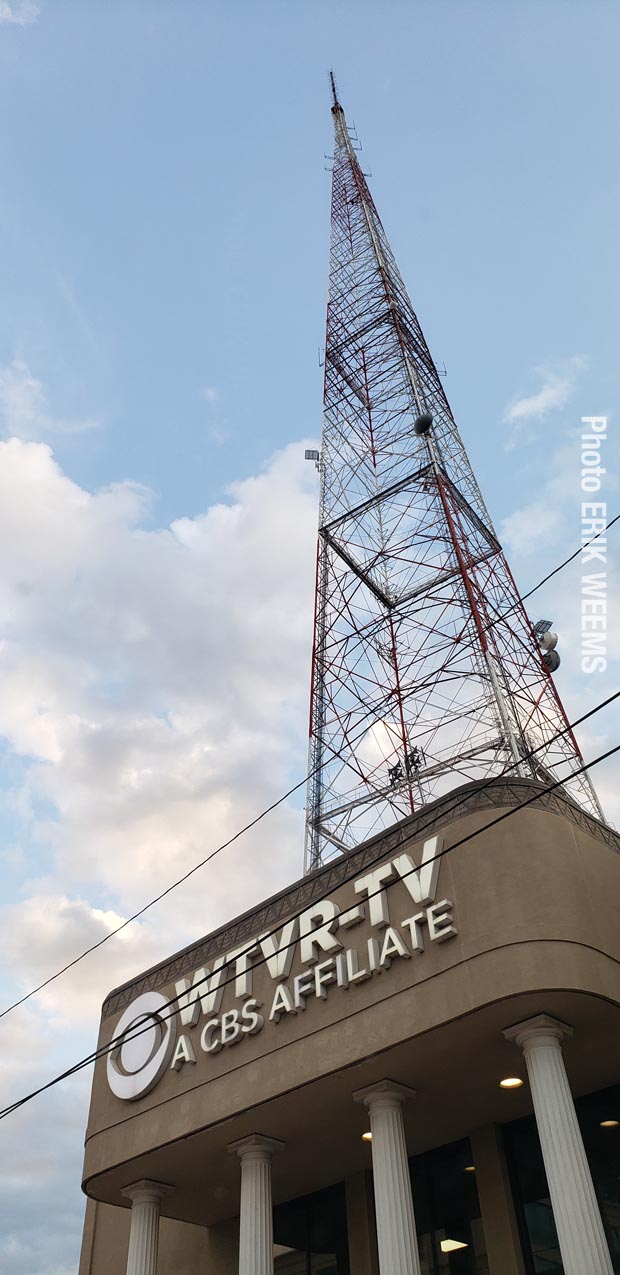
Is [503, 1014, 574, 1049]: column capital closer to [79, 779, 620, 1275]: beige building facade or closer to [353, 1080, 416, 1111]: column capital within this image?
[79, 779, 620, 1275]: beige building facade

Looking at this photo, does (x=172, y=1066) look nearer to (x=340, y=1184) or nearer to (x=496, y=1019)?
(x=340, y=1184)

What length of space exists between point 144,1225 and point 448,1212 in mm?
7248

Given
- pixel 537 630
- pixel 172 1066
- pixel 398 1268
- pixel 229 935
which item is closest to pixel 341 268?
pixel 537 630

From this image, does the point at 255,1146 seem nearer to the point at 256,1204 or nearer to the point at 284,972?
the point at 256,1204

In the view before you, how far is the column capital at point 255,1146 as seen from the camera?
22953 millimetres

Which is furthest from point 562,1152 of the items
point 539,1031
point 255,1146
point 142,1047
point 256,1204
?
point 142,1047

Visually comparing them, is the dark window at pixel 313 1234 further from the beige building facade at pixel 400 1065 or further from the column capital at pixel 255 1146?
the column capital at pixel 255 1146

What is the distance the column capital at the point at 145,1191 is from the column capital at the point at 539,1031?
11133mm

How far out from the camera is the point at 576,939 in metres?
18.6

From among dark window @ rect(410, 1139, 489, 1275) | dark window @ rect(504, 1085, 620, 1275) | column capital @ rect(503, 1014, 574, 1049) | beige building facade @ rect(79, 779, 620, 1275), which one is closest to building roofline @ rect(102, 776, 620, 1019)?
beige building facade @ rect(79, 779, 620, 1275)

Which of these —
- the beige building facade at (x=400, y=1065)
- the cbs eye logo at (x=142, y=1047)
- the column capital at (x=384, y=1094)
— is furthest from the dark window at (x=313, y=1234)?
the column capital at (x=384, y=1094)

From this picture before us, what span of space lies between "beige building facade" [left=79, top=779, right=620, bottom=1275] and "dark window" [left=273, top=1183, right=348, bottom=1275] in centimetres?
5

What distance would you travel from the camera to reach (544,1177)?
21.8 meters

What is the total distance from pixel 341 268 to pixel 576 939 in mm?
32179
